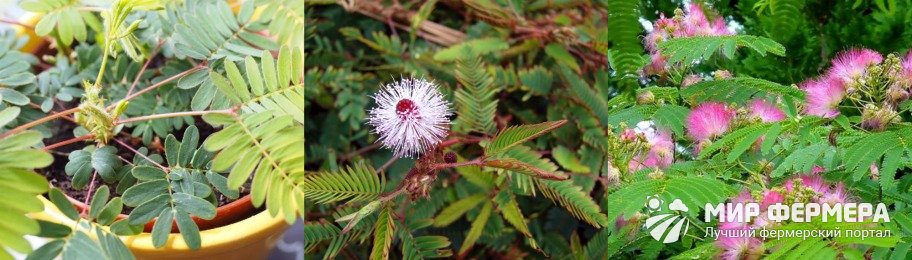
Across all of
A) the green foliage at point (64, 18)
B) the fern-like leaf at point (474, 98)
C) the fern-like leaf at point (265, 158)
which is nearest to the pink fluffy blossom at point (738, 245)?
the fern-like leaf at point (474, 98)

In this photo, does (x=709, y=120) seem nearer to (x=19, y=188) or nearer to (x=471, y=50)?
(x=471, y=50)

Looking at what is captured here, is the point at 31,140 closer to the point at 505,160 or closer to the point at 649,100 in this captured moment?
the point at 505,160

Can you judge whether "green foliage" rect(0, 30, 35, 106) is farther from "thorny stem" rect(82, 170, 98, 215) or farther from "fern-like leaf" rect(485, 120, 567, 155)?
"fern-like leaf" rect(485, 120, 567, 155)

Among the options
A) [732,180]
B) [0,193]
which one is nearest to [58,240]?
[0,193]

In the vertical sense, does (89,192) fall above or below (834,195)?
above

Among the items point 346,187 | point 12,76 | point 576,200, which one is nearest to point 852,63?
point 576,200

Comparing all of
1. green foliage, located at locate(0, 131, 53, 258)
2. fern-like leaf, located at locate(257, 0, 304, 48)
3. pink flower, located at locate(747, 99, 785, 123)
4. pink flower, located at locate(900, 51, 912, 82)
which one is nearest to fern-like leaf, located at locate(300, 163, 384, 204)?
fern-like leaf, located at locate(257, 0, 304, 48)
